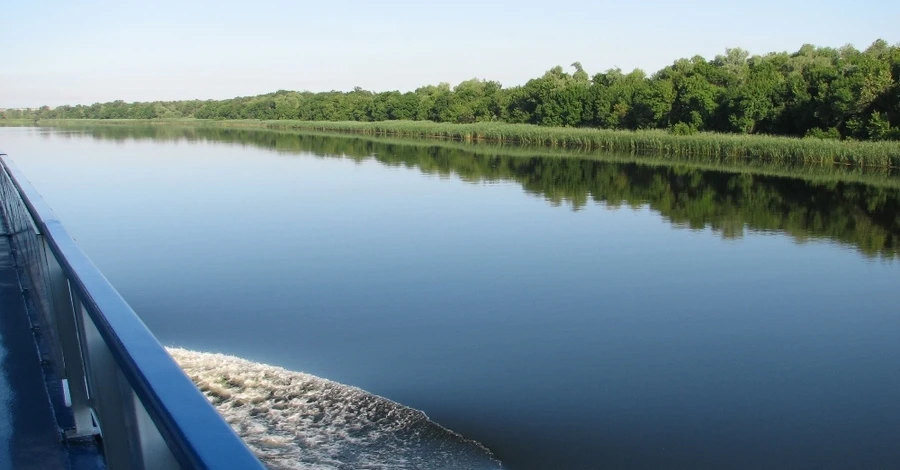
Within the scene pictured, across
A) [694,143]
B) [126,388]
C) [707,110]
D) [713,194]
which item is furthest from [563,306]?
[707,110]

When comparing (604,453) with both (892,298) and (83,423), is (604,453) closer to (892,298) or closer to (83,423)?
(83,423)

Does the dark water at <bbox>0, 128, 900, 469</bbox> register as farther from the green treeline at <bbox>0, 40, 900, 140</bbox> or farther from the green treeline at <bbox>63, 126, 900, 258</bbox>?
the green treeline at <bbox>0, 40, 900, 140</bbox>

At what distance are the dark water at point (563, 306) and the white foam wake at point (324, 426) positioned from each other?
0.41 meters

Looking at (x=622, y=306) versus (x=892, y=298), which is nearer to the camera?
(x=622, y=306)

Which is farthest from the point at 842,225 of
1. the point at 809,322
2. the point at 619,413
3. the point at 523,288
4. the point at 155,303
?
the point at 155,303

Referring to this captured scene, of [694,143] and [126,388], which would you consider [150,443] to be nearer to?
[126,388]

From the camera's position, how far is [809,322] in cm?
1080

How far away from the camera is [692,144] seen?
44438mm

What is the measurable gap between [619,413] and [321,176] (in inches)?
993

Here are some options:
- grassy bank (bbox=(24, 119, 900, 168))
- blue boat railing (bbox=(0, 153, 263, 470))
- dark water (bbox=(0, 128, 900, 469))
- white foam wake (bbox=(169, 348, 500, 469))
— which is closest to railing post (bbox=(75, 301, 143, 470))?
blue boat railing (bbox=(0, 153, 263, 470))

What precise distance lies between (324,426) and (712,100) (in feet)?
155

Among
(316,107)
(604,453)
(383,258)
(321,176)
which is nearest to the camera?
(604,453)

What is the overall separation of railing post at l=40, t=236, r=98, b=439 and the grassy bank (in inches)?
1480

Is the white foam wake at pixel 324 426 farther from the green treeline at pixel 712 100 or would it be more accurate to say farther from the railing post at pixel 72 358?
the green treeline at pixel 712 100
